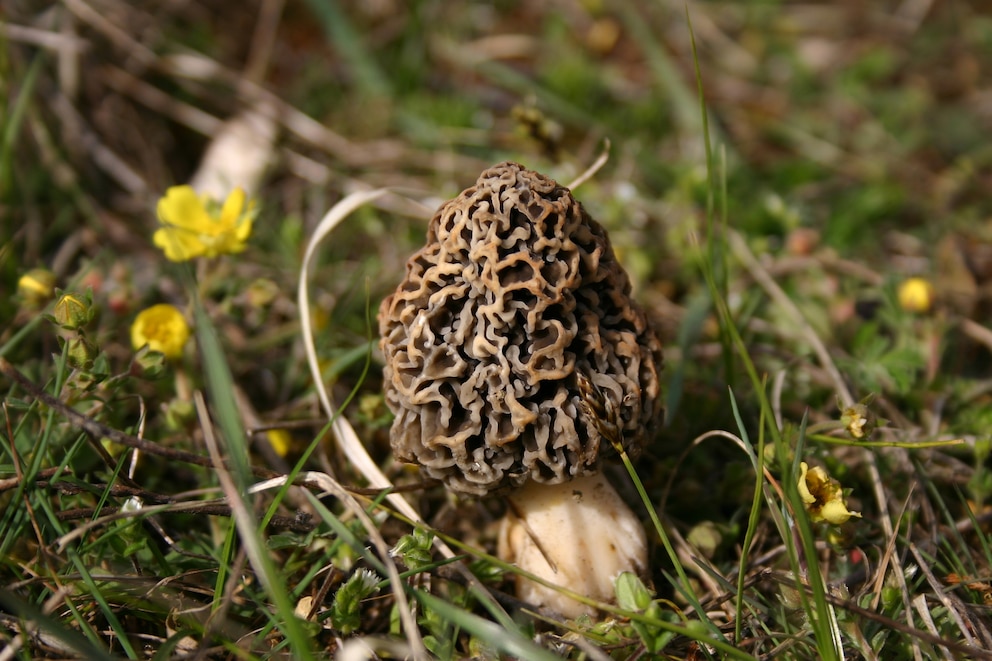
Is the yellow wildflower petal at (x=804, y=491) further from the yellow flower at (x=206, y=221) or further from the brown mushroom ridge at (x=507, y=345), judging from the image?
the yellow flower at (x=206, y=221)

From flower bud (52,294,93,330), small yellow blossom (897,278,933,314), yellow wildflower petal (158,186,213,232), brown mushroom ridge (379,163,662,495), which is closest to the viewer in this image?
brown mushroom ridge (379,163,662,495)

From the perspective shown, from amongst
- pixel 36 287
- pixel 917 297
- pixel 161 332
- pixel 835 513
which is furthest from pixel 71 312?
pixel 917 297

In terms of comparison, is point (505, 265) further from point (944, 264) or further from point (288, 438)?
point (944, 264)

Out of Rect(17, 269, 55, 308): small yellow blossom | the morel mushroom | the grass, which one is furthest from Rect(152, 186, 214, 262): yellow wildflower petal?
the morel mushroom

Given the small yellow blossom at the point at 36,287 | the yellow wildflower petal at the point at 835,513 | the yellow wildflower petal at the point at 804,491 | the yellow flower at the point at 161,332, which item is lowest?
the yellow wildflower petal at the point at 835,513

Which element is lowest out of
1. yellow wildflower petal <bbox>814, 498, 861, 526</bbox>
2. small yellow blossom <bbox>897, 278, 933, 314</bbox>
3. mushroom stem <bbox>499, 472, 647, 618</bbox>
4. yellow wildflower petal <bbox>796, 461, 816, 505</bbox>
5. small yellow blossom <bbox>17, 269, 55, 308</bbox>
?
mushroom stem <bbox>499, 472, 647, 618</bbox>

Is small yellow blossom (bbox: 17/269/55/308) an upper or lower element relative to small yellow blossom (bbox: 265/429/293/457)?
upper

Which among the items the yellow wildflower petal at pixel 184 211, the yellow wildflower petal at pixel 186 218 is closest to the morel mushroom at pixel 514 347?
the yellow wildflower petal at pixel 186 218

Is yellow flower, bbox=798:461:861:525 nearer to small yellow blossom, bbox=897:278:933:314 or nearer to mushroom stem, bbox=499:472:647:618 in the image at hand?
mushroom stem, bbox=499:472:647:618
